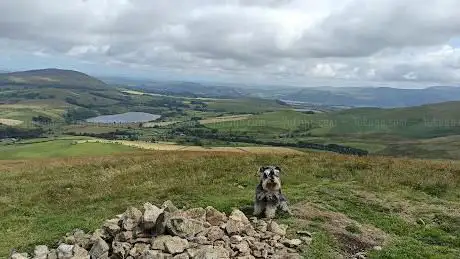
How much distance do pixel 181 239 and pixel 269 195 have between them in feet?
16.3

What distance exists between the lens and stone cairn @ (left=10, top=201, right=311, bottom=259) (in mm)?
14312

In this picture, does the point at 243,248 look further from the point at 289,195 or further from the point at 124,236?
the point at 289,195

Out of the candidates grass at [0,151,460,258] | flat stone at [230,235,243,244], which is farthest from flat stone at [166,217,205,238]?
grass at [0,151,460,258]

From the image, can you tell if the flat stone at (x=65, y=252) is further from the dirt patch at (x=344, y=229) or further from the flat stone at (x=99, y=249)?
the dirt patch at (x=344, y=229)

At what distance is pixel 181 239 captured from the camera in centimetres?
1465

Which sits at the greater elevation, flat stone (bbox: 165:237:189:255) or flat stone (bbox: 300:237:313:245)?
flat stone (bbox: 165:237:189:255)

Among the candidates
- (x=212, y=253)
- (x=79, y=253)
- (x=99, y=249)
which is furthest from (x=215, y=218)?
(x=79, y=253)

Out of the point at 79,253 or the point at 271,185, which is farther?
the point at 271,185

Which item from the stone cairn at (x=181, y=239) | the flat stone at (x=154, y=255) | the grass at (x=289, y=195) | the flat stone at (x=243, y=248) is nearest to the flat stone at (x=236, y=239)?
the stone cairn at (x=181, y=239)

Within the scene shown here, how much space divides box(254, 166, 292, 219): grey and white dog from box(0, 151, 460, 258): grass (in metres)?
0.64

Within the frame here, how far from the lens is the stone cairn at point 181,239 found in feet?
47.0

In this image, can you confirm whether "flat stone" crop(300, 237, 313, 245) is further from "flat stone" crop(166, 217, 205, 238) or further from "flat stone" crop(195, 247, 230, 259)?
"flat stone" crop(166, 217, 205, 238)

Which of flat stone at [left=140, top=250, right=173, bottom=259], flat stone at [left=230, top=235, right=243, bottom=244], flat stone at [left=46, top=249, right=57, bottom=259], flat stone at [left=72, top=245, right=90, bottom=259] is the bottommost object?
flat stone at [left=46, top=249, right=57, bottom=259]

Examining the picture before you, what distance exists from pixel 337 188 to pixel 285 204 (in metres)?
7.89
